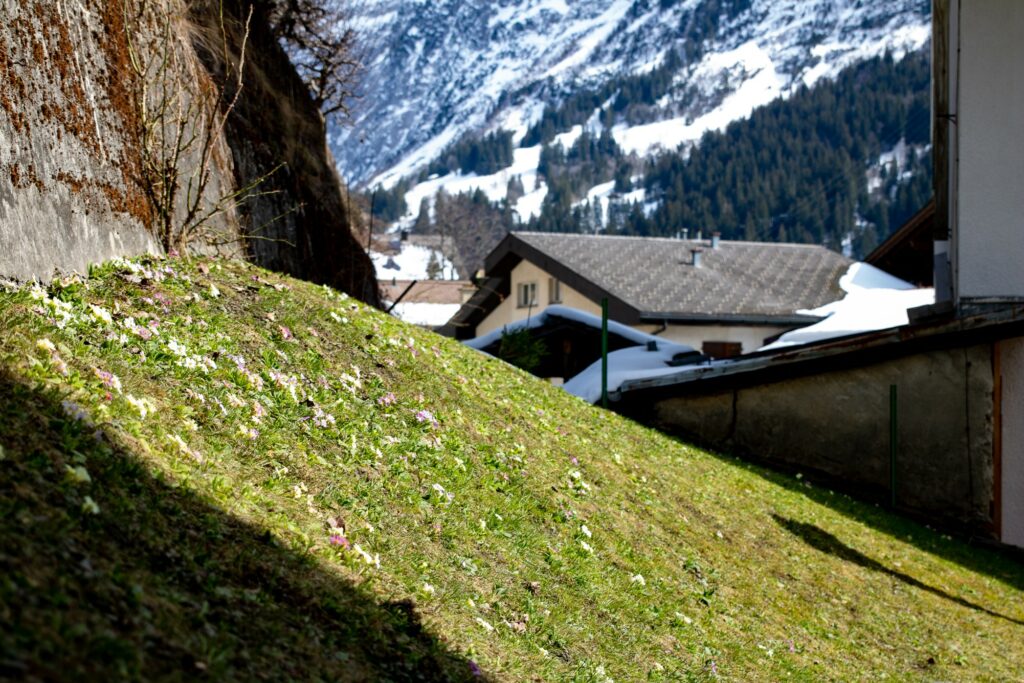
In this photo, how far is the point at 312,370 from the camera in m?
7.62

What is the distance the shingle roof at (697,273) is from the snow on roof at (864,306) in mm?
800

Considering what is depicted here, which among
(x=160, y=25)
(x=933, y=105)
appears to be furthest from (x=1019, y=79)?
(x=160, y=25)

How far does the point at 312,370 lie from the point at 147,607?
4238 millimetres

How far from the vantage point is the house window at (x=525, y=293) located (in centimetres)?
4265

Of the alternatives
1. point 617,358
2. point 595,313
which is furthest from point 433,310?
point 617,358

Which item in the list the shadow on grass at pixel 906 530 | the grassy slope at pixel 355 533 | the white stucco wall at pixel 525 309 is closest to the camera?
the grassy slope at pixel 355 533

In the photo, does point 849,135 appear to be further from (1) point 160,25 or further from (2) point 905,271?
(1) point 160,25

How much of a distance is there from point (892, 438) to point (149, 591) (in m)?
14.8

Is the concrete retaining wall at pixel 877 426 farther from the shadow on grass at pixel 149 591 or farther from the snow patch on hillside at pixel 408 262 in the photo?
the snow patch on hillside at pixel 408 262

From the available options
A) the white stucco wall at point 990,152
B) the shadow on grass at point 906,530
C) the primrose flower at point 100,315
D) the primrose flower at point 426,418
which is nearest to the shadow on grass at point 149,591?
the primrose flower at point 100,315

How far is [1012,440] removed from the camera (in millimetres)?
16141

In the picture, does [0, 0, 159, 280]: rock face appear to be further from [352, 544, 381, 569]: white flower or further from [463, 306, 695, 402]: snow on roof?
[463, 306, 695, 402]: snow on roof

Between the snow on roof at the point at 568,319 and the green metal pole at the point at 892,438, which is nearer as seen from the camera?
the green metal pole at the point at 892,438

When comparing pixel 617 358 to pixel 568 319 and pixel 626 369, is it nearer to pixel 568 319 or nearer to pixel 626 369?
pixel 626 369
